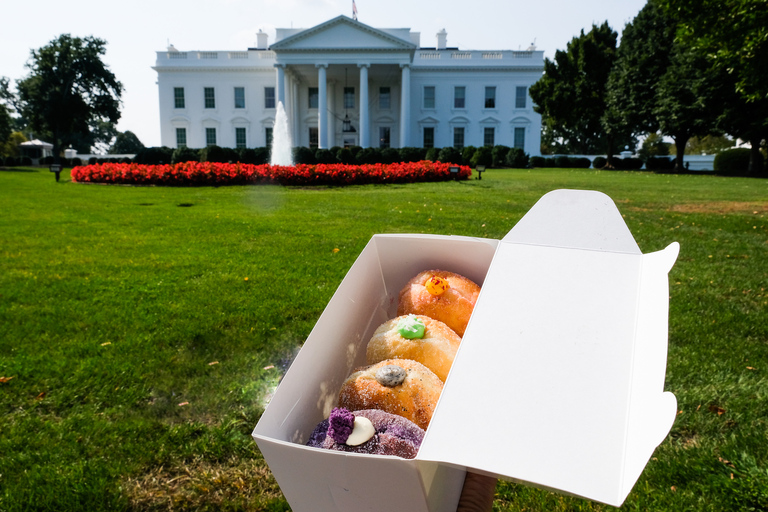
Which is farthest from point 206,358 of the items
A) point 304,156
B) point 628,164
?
point 628,164

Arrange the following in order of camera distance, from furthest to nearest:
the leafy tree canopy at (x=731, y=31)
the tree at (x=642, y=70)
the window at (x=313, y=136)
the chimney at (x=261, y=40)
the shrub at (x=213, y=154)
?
1. the chimney at (x=261, y=40)
2. the window at (x=313, y=136)
3. the tree at (x=642, y=70)
4. the shrub at (x=213, y=154)
5. the leafy tree canopy at (x=731, y=31)

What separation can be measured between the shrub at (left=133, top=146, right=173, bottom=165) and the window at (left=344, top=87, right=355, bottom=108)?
61.9ft

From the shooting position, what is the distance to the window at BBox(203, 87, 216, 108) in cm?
4462

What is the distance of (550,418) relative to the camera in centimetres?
78

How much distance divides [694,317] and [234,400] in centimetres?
360

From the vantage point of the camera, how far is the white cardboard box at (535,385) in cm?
71

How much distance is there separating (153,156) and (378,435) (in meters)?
31.5

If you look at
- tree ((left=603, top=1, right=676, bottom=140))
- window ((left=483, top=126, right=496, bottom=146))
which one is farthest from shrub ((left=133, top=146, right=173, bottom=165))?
tree ((left=603, top=1, right=676, bottom=140))

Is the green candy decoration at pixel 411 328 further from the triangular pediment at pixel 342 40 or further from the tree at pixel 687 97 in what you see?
the triangular pediment at pixel 342 40

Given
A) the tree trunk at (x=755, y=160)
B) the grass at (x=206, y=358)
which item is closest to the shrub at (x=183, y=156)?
the grass at (x=206, y=358)

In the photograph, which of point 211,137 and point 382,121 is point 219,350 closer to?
point 382,121

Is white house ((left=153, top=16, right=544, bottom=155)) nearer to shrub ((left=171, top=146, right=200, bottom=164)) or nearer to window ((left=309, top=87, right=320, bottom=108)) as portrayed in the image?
window ((left=309, top=87, right=320, bottom=108))

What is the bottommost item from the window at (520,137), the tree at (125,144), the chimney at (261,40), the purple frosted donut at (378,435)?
the purple frosted donut at (378,435)

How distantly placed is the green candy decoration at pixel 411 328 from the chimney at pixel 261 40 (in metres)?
53.2
